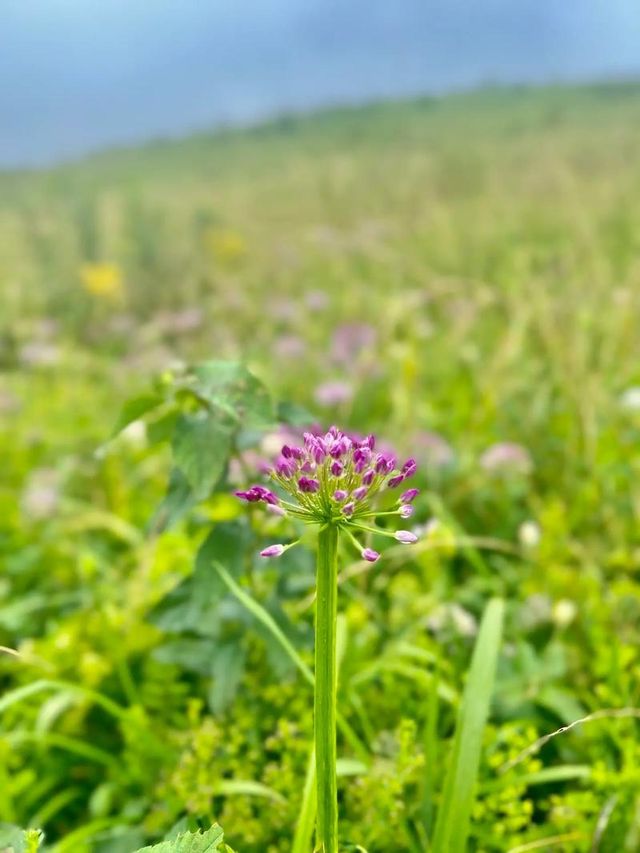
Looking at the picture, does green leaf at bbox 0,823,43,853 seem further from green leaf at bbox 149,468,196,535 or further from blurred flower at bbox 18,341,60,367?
blurred flower at bbox 18,341,60,367

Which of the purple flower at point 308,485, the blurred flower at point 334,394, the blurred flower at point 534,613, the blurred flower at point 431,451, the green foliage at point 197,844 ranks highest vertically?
the blurred flower at point 334,394

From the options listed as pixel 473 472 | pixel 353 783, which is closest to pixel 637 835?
pixel 353 783

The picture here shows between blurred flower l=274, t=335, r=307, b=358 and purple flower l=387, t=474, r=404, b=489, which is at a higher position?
blurred flower l=274, t=335, r=307, b=358

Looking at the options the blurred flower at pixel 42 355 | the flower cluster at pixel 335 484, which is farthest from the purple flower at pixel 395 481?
the blurred flower at pixel 42 355

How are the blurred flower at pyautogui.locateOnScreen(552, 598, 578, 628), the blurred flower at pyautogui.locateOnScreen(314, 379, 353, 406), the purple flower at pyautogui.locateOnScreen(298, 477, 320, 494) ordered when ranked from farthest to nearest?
1. the blurred flower at pyautogui.locateOnScreen(314, 379, 353, 406)
2. the blurred flower at pyautogui.locateOnScreen(552, 598, 578, 628)
3. the purple flower at pyautogui.locateOnScreen(298, 477, 320, 494)

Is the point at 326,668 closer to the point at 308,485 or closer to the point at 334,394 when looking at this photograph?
the point at 308,485

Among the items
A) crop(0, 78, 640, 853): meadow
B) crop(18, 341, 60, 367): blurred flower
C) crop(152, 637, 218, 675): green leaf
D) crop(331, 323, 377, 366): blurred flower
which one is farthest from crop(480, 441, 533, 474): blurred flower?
crop(18, 341, 60, 367): blurred flower

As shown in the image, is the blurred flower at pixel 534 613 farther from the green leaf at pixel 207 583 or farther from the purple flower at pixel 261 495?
the purple flower at pixel 261 495
